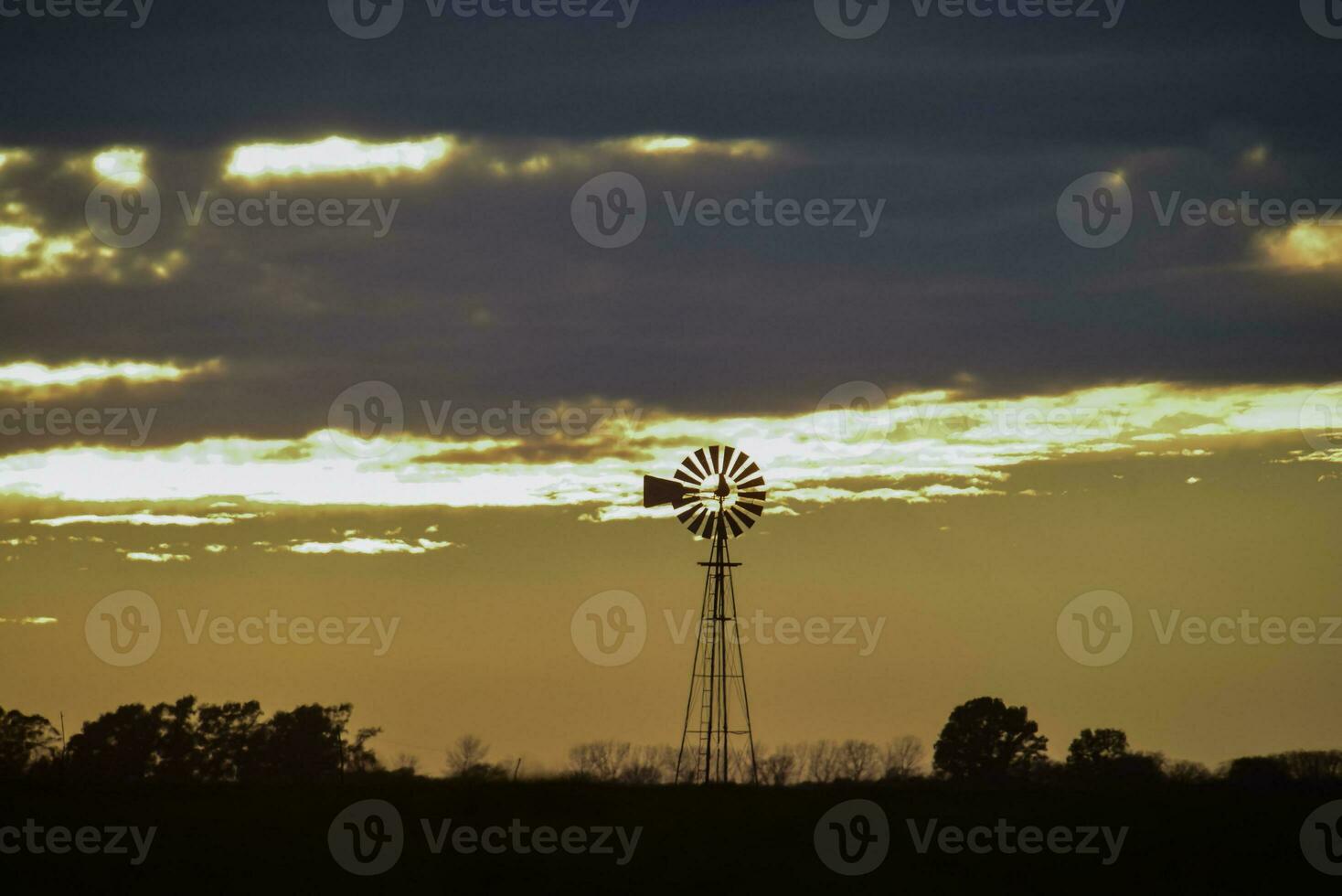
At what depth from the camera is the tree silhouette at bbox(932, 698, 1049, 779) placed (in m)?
96.2

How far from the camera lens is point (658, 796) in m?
49.1

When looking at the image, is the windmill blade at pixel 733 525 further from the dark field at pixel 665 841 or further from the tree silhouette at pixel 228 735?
the tree silhouette at pixel 228 735

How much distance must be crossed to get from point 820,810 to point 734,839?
11.8ft

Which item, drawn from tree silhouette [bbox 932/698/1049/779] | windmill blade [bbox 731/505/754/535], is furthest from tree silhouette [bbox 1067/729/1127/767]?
windmill blade [bbox 731/505/754/535]

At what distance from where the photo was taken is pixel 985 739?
9838 cm

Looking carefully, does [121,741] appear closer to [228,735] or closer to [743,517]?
[228,735]

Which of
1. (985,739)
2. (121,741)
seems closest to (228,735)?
(121,741)

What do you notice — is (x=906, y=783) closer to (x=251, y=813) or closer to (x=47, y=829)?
(x=251, y=813)

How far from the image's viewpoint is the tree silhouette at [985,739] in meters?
96.2

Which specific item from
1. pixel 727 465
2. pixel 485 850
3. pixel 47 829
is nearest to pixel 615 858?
pixel 485 850

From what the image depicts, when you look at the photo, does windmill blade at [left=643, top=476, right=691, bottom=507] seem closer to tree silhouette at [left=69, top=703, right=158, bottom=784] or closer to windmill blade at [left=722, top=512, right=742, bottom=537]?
windmill blade at [left=722, top=512, right=742, bottom=537]

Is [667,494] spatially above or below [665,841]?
above

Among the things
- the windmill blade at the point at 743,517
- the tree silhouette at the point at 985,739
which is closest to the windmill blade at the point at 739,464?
the windmill blade at the point at 743,517

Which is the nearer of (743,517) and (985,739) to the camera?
(743,517)
